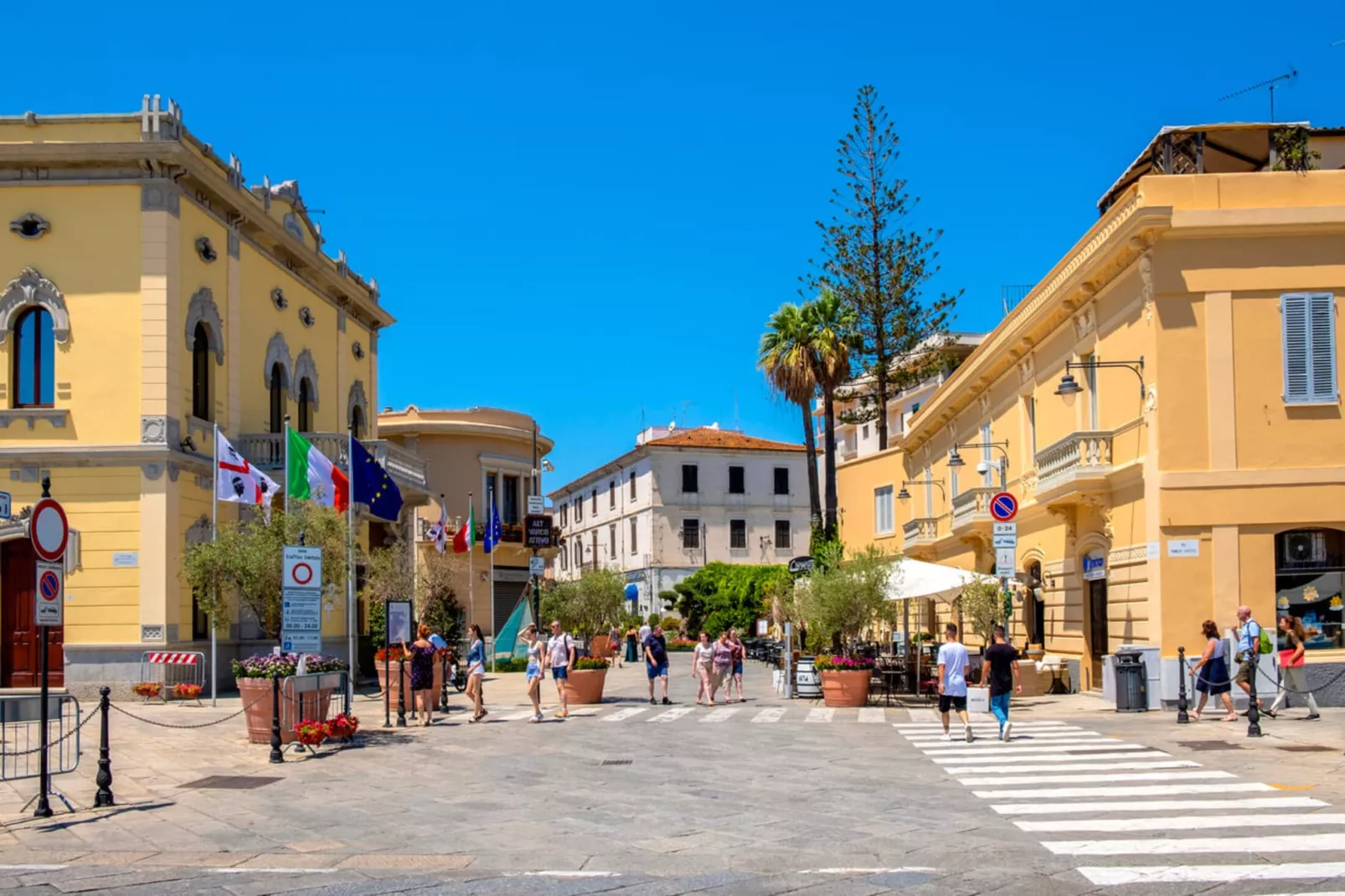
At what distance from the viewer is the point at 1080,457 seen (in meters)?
24.5

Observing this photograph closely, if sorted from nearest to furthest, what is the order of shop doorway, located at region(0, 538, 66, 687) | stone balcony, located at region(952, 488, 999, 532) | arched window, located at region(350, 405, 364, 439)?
shop doorway, located at region(0, 538, 66, 687) → stone balcony, located at region(952, 488, 999, 532) → arched window, located at region(350, 405, 364, 439)

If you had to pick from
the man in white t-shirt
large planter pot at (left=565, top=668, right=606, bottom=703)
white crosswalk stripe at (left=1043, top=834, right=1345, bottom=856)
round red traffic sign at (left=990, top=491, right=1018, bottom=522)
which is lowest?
large planter pot at (left=565, top=668, right=606, bottom=703)

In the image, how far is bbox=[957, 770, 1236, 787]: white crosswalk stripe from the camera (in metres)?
13.9

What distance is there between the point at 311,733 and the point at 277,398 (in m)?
18.0

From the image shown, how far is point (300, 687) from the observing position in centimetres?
1859

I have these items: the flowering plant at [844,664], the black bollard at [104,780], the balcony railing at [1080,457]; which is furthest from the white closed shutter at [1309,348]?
the black bollard at [104,780]

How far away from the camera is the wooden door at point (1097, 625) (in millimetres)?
25172

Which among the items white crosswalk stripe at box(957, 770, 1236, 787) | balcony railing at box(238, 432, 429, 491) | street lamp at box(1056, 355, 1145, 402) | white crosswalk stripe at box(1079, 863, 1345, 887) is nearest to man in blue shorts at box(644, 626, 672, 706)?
balcony railing at box(238, 432, 429, 491)

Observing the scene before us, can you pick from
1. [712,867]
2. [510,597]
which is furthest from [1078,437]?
[510,597]

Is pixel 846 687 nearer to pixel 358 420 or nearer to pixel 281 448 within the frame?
pixel 281 448

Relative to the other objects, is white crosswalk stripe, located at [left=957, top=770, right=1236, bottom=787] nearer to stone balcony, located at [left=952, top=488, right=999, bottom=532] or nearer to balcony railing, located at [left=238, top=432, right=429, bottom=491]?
stone balcony, located at [left=952, top=488, right=999, bottom=532]

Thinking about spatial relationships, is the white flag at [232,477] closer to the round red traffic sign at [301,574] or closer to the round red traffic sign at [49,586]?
the round red traffic sign at [301,574]

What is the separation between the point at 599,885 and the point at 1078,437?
17663 millimetres

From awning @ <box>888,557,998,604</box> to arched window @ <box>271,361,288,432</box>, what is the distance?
16.7m
